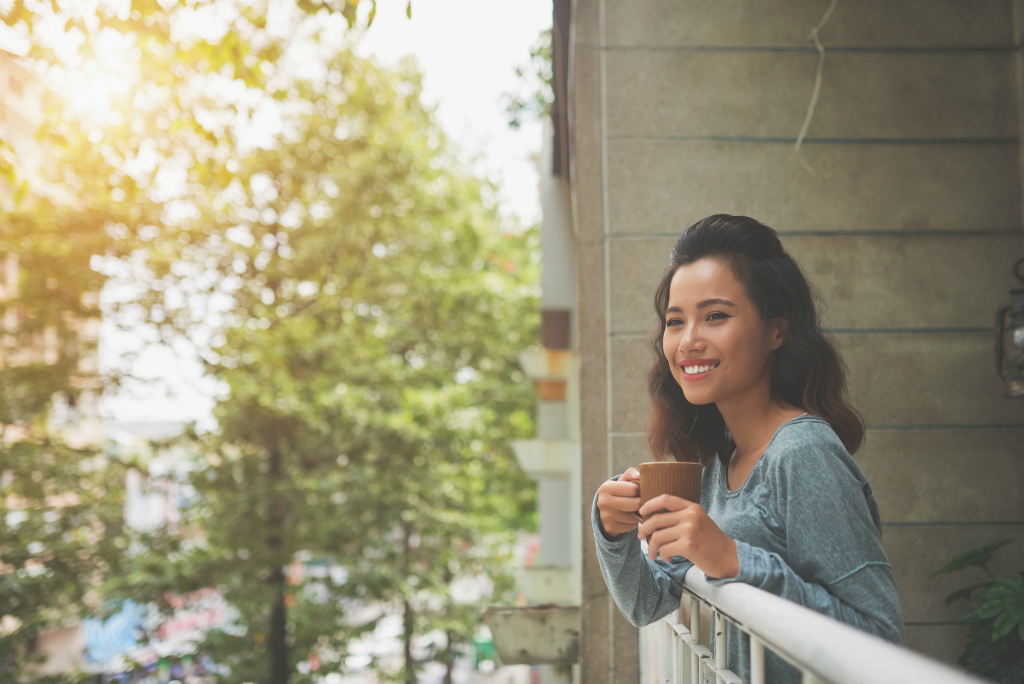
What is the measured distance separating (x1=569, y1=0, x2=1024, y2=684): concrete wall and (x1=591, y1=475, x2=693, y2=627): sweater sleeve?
0.86m

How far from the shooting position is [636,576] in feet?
3.92

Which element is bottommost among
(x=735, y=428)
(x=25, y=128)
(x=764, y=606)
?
(x=764, y=606)

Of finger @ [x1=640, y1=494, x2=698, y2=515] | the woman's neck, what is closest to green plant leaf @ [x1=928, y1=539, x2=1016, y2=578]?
the woman's neck

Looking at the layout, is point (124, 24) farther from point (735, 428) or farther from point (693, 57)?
point (735, 428)

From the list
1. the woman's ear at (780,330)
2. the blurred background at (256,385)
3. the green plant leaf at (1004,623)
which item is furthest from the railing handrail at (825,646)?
the blurred background at (256,385)

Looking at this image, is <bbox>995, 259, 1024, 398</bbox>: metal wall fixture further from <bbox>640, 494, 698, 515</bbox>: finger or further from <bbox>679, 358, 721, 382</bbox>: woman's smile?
<bbox>640, 494, 698, 515</bbox>: finger

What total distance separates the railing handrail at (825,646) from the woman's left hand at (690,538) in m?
0.03

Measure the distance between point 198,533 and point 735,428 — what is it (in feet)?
28.2

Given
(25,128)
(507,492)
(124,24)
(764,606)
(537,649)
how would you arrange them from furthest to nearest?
(25,128) → (507,492) → (124,24) → (537,649) → (764,606)

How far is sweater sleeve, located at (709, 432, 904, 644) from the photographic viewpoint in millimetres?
935

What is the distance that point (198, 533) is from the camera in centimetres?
845

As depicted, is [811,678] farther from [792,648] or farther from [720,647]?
[720,647]

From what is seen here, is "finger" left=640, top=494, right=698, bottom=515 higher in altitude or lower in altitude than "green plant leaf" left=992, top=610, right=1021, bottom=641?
higher

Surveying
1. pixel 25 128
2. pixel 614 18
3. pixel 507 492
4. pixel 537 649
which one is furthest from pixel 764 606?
pixel 25 128
